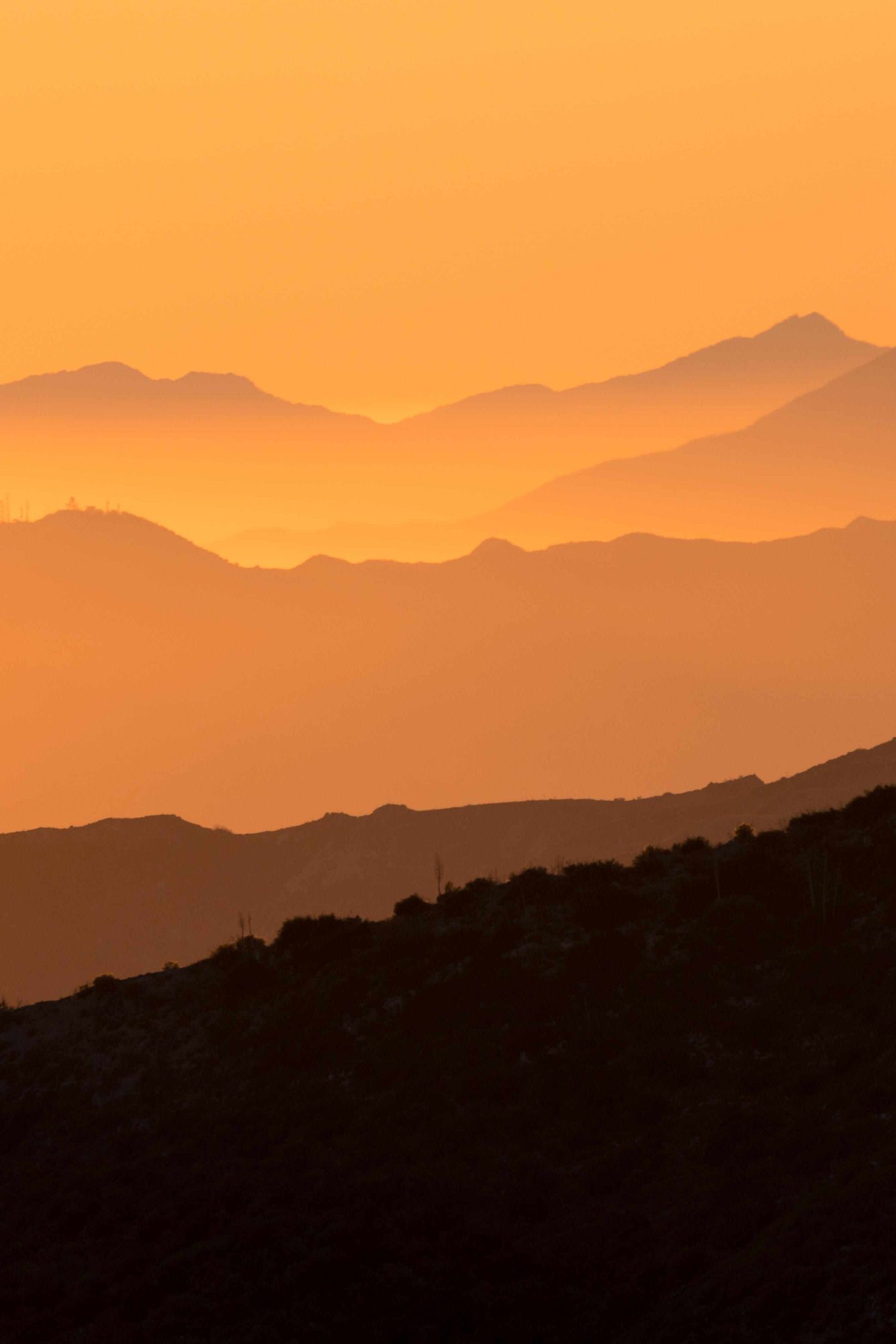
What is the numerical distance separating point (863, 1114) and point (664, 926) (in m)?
14.2

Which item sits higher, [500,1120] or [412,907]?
[412,907]

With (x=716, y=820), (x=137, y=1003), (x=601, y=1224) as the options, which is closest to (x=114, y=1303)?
(x=601, y=1224)

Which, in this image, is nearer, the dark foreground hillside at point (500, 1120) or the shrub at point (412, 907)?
the dark foreground hillside at point (500, 1120)

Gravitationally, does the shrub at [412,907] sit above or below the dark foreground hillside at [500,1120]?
above

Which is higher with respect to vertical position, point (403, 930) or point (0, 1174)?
point (403, 930)

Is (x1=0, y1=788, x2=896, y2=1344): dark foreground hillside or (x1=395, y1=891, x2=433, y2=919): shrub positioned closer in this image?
(x1=0, y1=788, x2=896, y2=1344): dark foreground hillside

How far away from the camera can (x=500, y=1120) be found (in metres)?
41.9

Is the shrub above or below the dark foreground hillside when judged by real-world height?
above

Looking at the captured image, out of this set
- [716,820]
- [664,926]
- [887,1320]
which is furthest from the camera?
[716,820]

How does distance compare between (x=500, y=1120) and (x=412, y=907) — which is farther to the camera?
(x=412, y=907)

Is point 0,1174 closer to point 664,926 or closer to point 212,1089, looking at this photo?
point 212,1089

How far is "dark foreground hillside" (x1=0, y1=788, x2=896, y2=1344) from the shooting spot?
3281cm

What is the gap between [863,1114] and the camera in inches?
1423

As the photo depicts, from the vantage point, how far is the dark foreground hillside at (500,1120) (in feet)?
108
